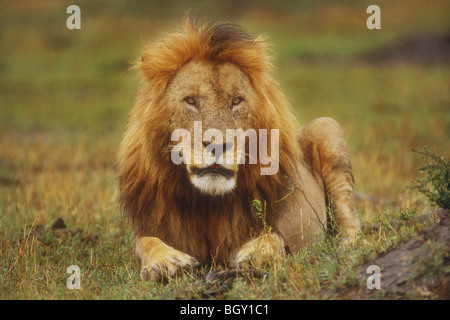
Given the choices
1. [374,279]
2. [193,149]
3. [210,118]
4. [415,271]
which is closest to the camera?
[415,271]

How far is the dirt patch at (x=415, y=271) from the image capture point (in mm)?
3771

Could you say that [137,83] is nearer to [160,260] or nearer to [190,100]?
[190,100]

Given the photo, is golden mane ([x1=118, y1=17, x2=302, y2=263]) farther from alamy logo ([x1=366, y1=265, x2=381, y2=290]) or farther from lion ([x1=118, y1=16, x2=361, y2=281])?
alamy logo ([x1=366, y1=265, x2=381, y2=290])

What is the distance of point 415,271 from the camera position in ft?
12.6

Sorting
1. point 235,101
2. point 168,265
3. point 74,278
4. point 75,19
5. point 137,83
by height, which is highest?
point 137,83

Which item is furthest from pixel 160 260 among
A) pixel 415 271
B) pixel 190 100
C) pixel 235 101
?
pixel 415 271

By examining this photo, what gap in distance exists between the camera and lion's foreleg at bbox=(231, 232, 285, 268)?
4.72 metres

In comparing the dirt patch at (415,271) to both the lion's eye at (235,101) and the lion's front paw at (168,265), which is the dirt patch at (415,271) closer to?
the lion's front paw at (168,265)

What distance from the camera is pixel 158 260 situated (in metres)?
4.62

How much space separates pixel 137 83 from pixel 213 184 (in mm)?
14812

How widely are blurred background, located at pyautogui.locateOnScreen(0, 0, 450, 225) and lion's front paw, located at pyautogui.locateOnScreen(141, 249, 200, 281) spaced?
1.58 m
